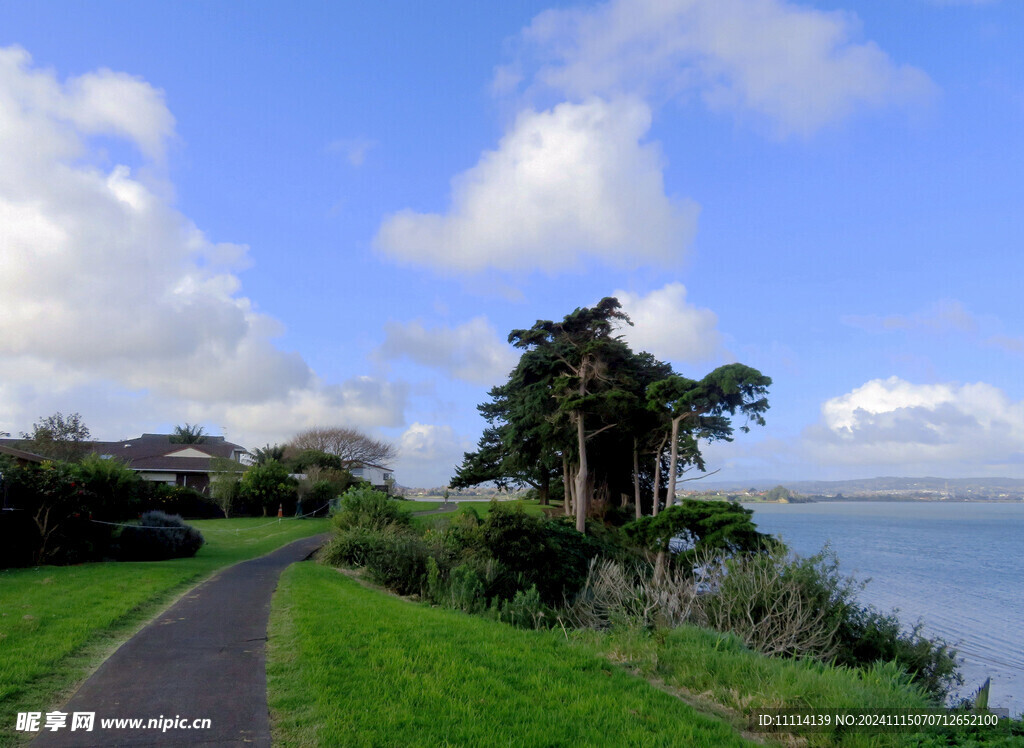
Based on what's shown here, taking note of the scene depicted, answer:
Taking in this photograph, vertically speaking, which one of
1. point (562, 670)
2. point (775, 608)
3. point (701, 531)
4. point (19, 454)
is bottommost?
point (775, 608)

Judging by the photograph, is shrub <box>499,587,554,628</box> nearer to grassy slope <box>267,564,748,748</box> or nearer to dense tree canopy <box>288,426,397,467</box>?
grassy slope <box>267,564,748,748</box>

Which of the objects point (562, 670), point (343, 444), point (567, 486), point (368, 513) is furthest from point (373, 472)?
point (562, 670)

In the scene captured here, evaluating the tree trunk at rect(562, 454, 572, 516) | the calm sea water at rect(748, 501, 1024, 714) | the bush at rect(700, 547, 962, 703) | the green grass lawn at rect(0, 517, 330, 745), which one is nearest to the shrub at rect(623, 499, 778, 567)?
the calm sea water at rect(748, 501, 1024, 714)

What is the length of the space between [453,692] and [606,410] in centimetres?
2443

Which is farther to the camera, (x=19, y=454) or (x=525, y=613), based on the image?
(x=19, y=454)

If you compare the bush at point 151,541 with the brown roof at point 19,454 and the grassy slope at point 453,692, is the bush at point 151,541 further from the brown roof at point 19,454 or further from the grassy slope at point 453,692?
the grassy slope at point 453,692

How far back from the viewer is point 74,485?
55.9 feet

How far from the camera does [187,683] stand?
20.8 ft

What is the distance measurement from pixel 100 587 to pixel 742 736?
11.8m

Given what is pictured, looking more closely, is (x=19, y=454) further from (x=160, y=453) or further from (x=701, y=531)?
(x=160, y=453)

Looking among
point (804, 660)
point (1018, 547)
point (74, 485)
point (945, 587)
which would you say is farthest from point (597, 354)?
point (1018, 547)

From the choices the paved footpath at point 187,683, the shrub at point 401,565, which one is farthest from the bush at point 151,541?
the paved footpath at point 187,683

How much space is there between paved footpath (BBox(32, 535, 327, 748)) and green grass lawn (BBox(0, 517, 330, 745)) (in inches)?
11.4

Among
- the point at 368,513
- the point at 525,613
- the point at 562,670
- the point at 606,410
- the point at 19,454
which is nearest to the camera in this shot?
the point at 562,670
